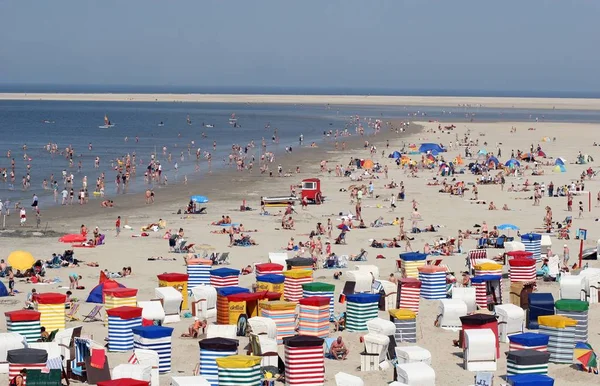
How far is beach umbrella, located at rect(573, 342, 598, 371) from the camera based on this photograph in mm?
20688

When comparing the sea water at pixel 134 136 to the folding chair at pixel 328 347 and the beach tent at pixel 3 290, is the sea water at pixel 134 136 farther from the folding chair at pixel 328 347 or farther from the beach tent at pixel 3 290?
the folding chair at pixel 328 347

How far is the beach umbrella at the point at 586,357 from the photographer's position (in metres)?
20.7

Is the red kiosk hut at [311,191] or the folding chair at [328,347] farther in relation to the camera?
the red kiosk hut at [311,191]

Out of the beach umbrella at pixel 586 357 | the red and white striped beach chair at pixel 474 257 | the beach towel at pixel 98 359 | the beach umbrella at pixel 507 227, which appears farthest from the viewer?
the beach umbrella at pixel 507 227

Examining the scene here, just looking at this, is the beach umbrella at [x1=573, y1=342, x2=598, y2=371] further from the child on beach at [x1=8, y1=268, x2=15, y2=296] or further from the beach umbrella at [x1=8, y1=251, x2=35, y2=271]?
the beach umbrella at [x1=8, y1=251, x2=35, y2=271]

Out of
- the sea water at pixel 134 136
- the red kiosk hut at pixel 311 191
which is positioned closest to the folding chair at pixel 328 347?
the red kiosk hut at pixel 311 191

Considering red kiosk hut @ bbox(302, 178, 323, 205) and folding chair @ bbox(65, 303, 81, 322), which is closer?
folding chair @ bbox(65, 303, 81, 322)

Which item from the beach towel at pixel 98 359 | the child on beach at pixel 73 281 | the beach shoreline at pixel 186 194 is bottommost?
the beach shoreline at pixel 186 194

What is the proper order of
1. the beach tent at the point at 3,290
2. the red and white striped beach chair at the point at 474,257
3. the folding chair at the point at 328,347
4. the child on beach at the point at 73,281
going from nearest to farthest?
1. the folding chair at the point at 328,347
2. the beach tent at the point at 3,290
3. the child on beach at the point at 73,281
4. the red and white striped beach chair at the point at 474,257

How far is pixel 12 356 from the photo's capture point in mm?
19219

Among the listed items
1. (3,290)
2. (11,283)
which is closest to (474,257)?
(11,283)

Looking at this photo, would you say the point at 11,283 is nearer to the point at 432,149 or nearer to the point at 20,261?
the point at 20,261

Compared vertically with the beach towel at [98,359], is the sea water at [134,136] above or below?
below

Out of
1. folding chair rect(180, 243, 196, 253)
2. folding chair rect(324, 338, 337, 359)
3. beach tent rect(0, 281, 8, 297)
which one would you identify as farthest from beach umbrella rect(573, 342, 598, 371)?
folding chair rect(180, 243, 196, 253)
